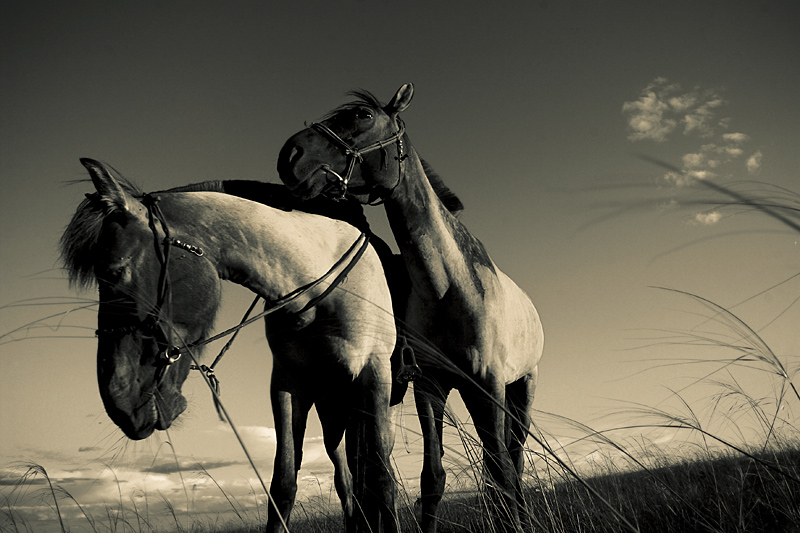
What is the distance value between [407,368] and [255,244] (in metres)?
1.33

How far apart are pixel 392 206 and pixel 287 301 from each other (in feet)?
3.34

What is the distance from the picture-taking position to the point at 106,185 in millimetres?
2816

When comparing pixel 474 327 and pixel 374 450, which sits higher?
pixel 474 327

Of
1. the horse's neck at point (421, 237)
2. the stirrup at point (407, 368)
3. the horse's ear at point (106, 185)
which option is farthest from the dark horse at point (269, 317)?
the stirrup at point (407, 368)

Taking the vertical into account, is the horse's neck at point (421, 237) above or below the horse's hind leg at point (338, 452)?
above

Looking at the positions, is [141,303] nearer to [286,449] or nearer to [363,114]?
[286,449]

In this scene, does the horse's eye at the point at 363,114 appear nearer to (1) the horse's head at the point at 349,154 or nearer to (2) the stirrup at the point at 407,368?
(1) the horse's head at the point at 349,154

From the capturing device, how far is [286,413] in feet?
11.2

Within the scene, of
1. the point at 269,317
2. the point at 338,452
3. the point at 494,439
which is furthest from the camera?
the point at 338,452

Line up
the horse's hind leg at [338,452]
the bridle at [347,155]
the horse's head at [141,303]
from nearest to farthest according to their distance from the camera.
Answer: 1. the horse's head at [141,303]
2. the bridle at [347,155]
3. the horse's hind leg at [338,452]

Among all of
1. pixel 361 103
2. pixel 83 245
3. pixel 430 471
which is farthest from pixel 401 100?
pixel 430 471

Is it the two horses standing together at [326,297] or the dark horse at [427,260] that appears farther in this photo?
the dark horse at [427,260]

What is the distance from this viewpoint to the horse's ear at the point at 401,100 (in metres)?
3.95

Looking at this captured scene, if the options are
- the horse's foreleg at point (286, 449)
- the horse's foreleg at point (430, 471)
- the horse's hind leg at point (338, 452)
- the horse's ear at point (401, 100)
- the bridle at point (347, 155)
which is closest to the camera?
the horse's foreleg at point (286, 449)
